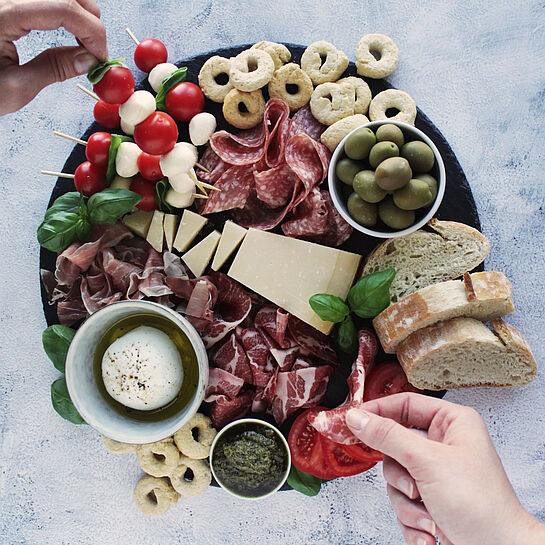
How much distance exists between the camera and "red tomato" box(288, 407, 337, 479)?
161 centimetres

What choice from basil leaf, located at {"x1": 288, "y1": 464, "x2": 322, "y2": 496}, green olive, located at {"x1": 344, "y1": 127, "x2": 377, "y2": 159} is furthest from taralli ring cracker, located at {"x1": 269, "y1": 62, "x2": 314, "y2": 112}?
basil leaf, located at {"x1": 288, "y1": 464, "x2": 322, "y2": 496}

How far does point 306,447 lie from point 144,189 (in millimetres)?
959

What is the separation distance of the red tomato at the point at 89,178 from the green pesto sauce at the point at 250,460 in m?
0.86

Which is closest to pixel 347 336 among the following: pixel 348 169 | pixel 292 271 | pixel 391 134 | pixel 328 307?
pixel 328 307

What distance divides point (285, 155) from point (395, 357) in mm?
726

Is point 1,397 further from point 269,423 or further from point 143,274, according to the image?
point 269,423

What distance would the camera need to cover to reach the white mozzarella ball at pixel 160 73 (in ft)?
5.29

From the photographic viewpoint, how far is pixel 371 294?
1447 mm

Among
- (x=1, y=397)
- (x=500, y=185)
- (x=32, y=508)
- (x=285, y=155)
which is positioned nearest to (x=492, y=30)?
(x=500, y=185)

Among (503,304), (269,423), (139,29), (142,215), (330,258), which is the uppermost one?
(139,29)

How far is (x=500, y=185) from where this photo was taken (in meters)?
1.73

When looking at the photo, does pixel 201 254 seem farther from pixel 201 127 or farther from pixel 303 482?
pixel 303 482

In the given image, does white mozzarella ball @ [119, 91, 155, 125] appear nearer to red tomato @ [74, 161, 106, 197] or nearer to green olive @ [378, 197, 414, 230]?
red tomato @ [74, 161, 106, 197]

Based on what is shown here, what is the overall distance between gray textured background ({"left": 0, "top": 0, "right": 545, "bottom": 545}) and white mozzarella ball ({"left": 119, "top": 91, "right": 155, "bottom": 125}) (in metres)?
0.52
